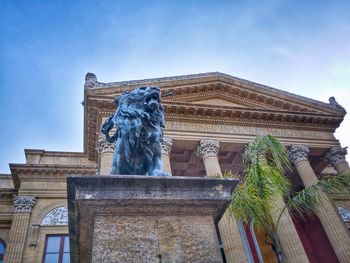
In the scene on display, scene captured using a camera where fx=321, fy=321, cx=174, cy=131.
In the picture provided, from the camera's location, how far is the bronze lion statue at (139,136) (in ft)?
11.9

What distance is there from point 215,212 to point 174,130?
38.9ft

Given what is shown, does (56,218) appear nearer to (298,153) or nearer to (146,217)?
(298,153)

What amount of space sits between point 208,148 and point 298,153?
477cm

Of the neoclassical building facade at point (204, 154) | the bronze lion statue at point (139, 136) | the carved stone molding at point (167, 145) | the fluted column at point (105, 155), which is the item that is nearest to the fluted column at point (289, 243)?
the neoclassical building facade at point (204, 154)

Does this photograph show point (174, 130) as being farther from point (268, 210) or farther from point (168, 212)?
point (168, 212)

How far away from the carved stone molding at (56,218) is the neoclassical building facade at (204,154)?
5cm

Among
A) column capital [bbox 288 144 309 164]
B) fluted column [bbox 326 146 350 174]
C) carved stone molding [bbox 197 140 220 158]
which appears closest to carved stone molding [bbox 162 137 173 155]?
carved stone molding [bbox 197 140 220 158]

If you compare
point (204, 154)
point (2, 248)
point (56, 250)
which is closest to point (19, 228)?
point (56, 250)

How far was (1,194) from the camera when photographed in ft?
54.6

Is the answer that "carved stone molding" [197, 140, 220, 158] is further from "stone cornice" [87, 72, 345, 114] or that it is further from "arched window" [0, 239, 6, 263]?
"arched window" [0, 239, 6, 263]

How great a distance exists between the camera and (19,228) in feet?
48.5

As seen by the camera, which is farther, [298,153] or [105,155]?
[298,153]

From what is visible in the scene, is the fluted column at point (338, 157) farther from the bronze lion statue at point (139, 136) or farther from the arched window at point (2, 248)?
the arched window at point (2, 248)

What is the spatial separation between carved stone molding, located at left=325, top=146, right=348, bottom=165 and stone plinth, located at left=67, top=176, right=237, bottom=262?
15.7m
